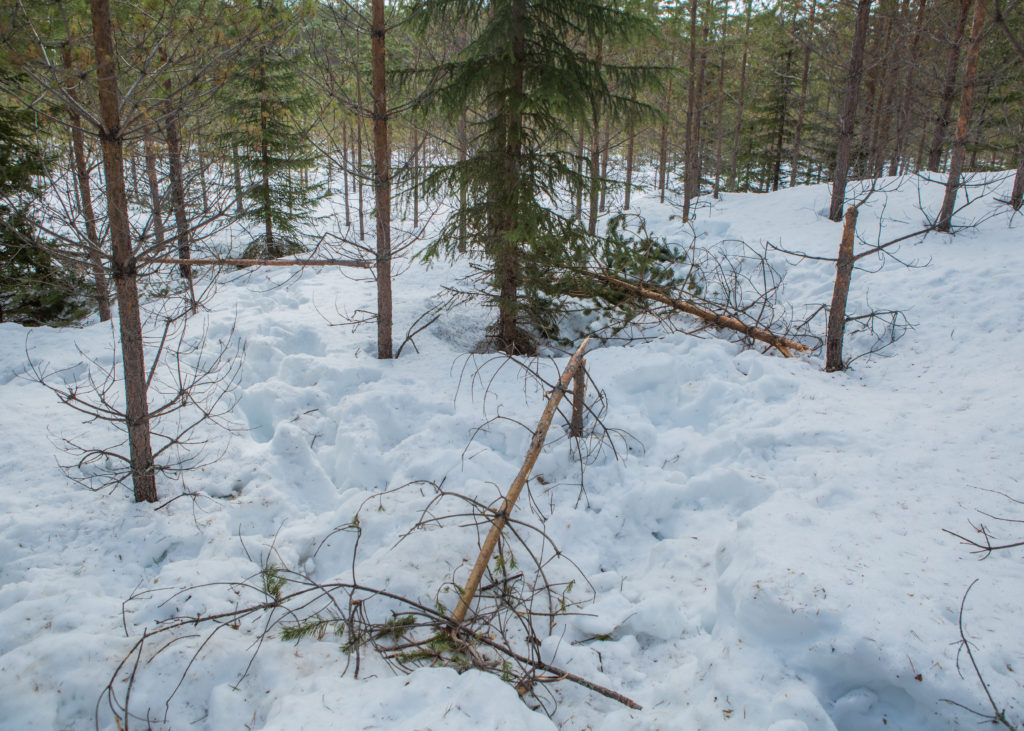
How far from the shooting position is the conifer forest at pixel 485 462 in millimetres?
2957

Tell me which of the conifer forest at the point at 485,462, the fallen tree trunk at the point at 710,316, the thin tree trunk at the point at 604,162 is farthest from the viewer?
the thin tree trunk at the point at 604,162

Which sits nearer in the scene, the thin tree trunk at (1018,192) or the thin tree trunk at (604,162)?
the thin tree trunk at (604,162)

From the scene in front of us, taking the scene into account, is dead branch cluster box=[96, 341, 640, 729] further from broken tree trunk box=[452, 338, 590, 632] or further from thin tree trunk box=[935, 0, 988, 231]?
thin tree trunk box=[935, 0, 988, 231]

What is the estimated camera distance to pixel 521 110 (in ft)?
21.9

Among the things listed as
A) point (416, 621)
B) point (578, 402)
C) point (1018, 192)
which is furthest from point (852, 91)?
point (416, 621)

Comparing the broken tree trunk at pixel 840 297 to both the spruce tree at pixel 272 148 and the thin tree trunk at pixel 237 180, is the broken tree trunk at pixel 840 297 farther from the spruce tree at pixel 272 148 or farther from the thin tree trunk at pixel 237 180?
the spruce tree at pixel 272 148

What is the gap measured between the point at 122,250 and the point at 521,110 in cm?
470

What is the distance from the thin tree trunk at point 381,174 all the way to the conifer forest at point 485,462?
0.05 metres

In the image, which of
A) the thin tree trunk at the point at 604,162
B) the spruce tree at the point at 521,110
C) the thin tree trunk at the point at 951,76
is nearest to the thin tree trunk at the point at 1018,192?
the thin tree trunk at the point at 951,76

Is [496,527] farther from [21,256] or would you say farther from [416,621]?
[21,256]

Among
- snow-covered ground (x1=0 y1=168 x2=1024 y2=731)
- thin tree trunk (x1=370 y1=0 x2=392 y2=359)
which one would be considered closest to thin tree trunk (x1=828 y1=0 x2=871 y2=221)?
snow-covered ground (x1=0 y1=168 x2=1024 y2=731)

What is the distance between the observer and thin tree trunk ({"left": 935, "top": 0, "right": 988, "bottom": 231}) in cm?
996

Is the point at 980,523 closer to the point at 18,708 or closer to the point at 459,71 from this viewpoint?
the point at 18,708

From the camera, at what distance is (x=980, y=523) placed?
370 centimetres
